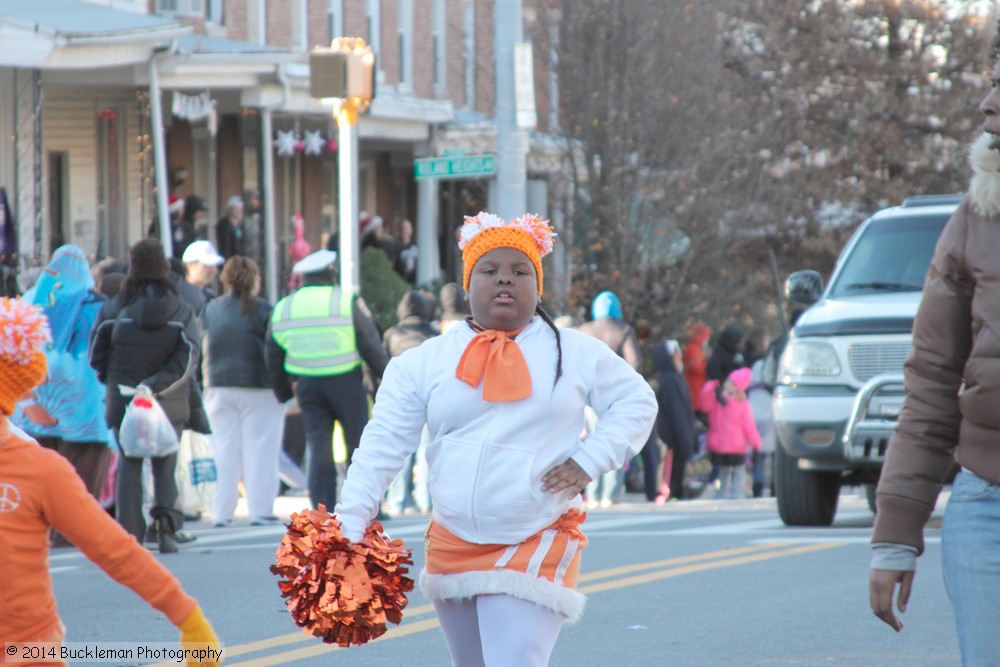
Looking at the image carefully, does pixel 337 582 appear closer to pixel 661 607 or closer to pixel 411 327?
pixel 661 607

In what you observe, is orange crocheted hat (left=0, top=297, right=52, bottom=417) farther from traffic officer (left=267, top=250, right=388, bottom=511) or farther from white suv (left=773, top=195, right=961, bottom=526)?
traffic officer (left=267, top=250, right=388, bottom=511)

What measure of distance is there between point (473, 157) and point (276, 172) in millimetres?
9959

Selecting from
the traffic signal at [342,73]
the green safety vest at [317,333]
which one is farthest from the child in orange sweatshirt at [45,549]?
the traffic signal at [342,73]

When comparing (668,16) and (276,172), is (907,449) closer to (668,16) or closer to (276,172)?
(668,16)

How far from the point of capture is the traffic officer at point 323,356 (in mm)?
13109

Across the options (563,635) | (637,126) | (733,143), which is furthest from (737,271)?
(563,635)

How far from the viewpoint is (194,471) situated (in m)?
13.3

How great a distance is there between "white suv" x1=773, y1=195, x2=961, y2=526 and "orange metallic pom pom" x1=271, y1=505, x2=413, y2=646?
755cm

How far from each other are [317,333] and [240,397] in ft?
3.73

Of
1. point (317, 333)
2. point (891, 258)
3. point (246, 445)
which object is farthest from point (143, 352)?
point (891, 258)

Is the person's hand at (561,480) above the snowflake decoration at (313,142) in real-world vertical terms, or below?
above

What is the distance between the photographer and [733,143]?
26.3m

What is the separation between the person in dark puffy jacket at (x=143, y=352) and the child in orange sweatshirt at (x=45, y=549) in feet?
23.6

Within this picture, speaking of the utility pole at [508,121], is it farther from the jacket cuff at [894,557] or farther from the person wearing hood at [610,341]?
the jacket cuff at [894,557]
